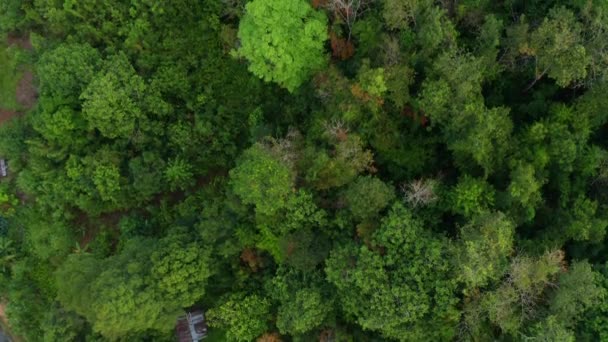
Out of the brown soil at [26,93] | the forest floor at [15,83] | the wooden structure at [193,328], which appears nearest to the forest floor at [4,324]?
the wooden structure at [193,328]

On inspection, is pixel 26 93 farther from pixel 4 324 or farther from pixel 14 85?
pixel 4 324

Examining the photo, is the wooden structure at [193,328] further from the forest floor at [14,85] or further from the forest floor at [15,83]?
the forest floor at [15,83]

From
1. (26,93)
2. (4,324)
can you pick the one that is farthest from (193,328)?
(26,93)

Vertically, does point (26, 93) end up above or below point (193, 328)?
above

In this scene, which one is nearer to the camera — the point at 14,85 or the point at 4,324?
the point at 4,324

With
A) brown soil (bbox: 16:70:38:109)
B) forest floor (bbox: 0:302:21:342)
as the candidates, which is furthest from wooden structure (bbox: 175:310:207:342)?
brown soil (bbox: 16:70:38:109)

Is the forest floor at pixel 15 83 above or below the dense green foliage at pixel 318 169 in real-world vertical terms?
above

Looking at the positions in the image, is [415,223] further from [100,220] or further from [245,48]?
[100,220]
